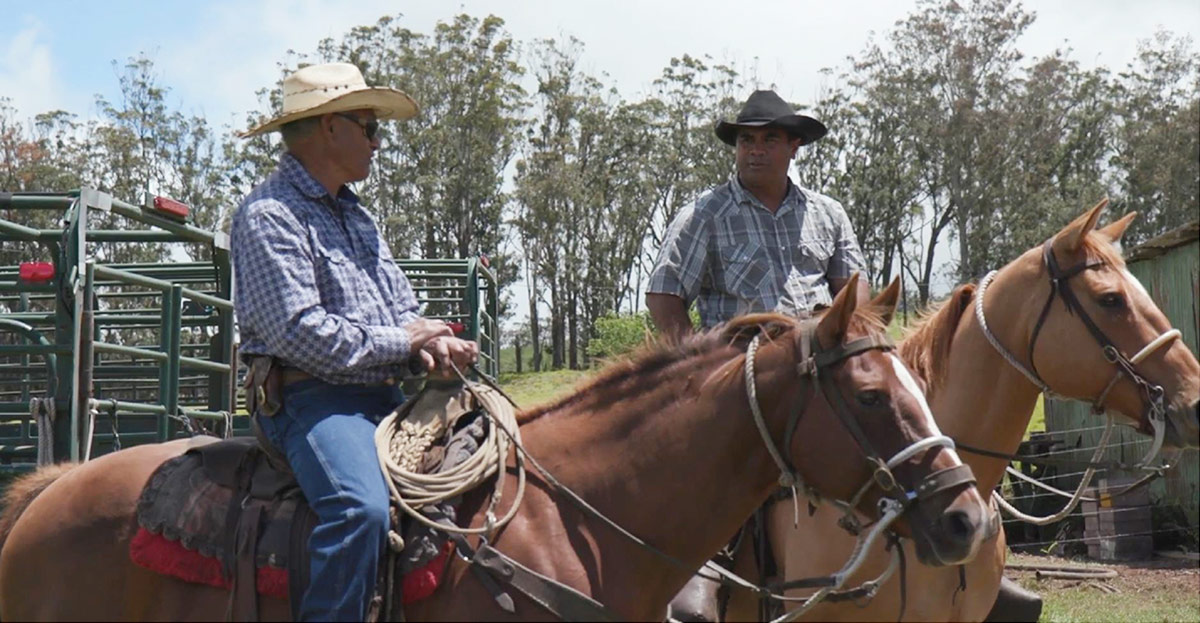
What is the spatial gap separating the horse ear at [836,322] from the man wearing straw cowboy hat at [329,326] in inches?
43.6

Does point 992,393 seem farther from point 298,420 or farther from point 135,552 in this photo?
point 135,552

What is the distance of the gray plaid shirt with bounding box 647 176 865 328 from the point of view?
18.6 ft

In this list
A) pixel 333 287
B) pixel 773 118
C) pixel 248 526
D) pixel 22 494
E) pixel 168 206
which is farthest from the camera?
pixel 168 206

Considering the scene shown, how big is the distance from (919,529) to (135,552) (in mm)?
2333

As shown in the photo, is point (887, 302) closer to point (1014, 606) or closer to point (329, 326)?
point (329, 326)

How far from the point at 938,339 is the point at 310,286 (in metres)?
2.95

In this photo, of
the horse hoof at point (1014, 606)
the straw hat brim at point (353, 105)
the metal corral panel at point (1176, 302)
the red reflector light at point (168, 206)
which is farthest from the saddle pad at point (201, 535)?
the metal corral panel at point (1176, 302)

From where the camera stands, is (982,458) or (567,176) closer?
(982,458)

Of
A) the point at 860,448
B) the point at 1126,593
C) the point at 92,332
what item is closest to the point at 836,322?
the point at 860,448

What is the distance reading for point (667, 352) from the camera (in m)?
3.96

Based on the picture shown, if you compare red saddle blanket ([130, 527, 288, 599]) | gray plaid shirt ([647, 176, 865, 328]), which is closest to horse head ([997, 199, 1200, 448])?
gray plaid shirt ([647, 176, 865, 328])

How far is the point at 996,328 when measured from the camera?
527 cm

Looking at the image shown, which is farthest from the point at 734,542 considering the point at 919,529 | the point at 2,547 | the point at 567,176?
the point at 567,176

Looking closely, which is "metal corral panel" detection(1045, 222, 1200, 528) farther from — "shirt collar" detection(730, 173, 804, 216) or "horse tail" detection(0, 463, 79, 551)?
"horse tail" detection(0, 463, 79, 551)
